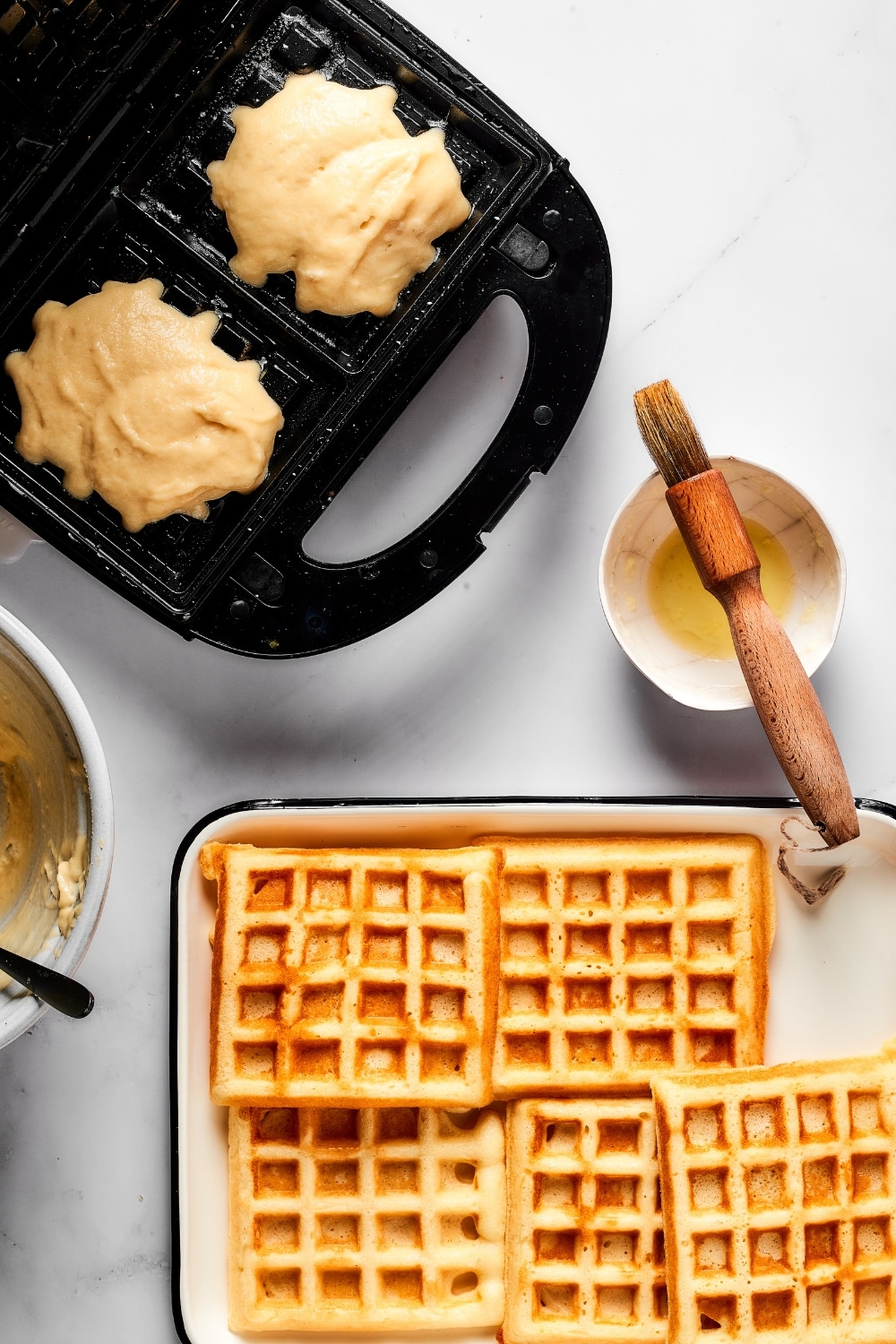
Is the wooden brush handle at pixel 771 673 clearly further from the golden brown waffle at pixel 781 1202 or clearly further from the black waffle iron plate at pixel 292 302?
the golden brown waffle at pixel 781 1202

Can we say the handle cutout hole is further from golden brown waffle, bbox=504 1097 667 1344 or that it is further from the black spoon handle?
golden brown waffle, bbox=504 1097 667 1344

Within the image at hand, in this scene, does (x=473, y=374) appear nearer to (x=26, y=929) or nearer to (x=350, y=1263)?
(x=26, y=929)

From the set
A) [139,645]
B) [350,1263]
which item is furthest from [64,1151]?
[139,645]

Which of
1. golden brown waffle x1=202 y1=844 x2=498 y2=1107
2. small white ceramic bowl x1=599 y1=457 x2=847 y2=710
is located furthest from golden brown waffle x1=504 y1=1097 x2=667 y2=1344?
small white ceramic bowl x1=599 y1=457 x2=847 y2=710

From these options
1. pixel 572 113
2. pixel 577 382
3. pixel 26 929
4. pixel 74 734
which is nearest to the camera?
pixel 74 734

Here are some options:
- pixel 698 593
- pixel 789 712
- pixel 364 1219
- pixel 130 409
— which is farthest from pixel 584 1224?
pixel 130 409

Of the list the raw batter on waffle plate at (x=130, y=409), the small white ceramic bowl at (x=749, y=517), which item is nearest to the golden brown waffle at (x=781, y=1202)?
the small white ceramic bowl at (x=749, y=517)
